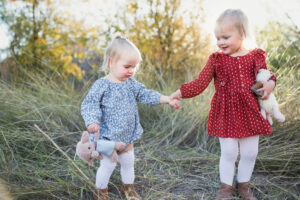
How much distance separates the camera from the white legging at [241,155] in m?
2.18

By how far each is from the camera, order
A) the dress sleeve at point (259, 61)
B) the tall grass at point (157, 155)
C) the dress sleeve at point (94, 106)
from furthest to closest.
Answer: the tall grass at point (157, 155) → the dress sleeve at point (259, 61) → the dress sleeve at point (94, 106)

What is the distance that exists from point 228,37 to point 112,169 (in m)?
1.20

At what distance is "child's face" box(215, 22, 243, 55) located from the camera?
2037 mm

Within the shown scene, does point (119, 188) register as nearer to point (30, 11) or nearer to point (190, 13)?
point (190, 13)

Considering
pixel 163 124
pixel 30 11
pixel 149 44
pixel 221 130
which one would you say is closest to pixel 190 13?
pixel 149 44

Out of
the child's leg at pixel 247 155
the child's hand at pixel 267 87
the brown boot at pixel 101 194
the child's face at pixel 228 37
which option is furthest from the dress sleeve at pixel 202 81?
the brown boot at pixel 101 194

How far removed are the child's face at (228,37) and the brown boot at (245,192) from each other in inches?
39.7

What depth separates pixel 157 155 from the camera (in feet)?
9.70

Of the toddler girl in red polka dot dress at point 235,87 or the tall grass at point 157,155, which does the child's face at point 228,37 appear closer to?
the toddler girl in red polka dot dress at point 235,87

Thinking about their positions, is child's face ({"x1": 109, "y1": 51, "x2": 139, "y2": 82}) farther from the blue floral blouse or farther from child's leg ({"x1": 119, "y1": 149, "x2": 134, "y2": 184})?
child's leg ({"x1": 119, "y1": 149, "x2": 134, "y2": 184})

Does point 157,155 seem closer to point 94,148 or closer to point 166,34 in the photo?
point 94,148

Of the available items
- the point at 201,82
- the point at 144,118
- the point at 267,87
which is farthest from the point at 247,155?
the point at 144,118

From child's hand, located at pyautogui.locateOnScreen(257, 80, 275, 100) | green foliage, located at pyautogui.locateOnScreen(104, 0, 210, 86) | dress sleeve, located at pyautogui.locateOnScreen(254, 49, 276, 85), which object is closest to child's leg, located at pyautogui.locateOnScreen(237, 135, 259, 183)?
child's hand, located at pyautogui.locateOnScreen(257, 80, 275, 100)

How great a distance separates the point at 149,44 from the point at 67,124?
197 cm
